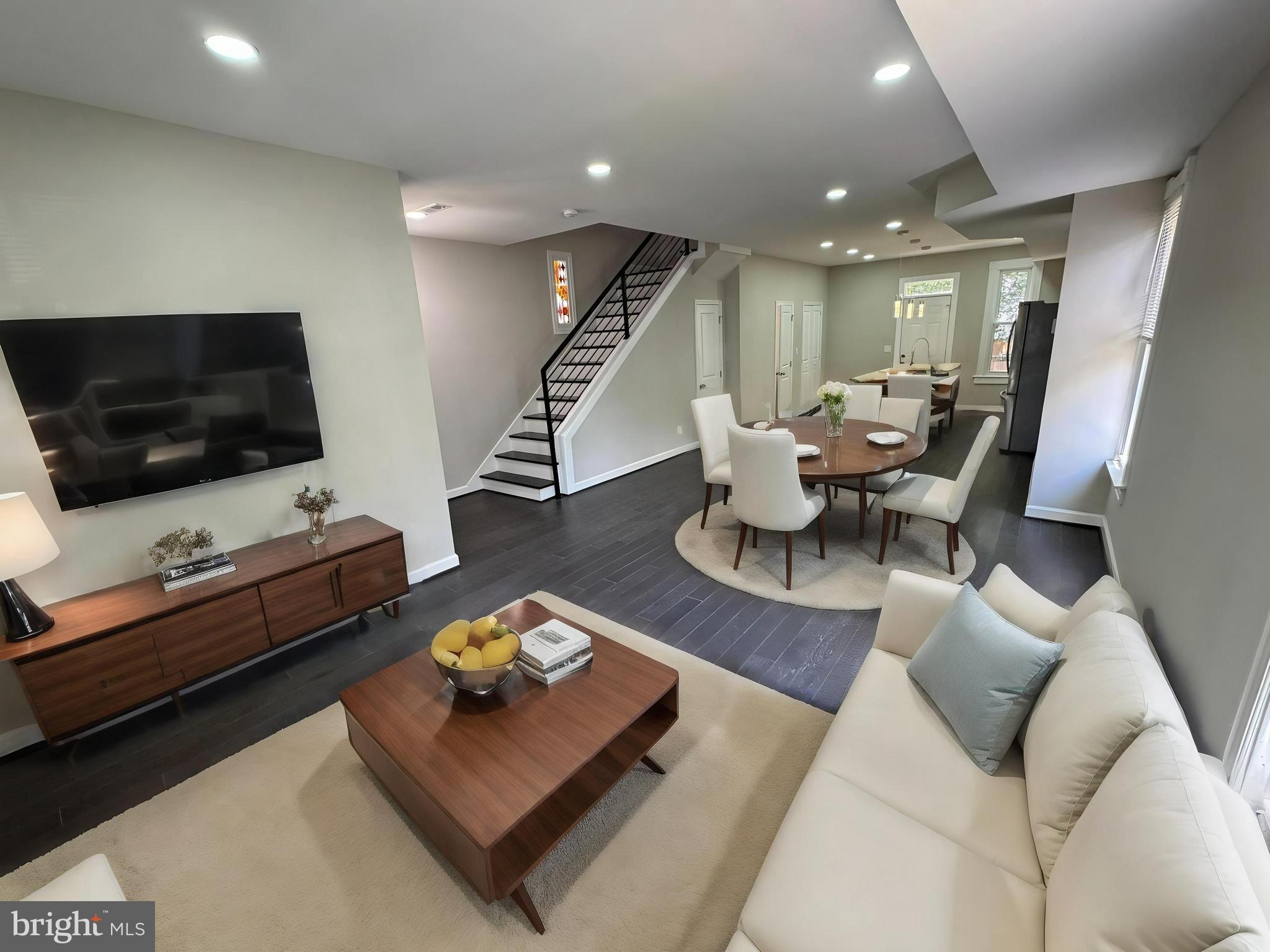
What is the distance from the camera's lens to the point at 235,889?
1.62 meters

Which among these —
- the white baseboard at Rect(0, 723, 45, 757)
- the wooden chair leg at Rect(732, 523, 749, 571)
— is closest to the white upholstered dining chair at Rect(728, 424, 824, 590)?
Answer: the wooden chair leg at Rect(732, 523, 749, 571)

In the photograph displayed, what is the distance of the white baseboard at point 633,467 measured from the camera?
18.2 feet

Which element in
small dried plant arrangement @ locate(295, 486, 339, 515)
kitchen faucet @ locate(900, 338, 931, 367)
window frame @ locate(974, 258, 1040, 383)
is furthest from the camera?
kitchen faucet @ locate(900, 338, 931, 367)

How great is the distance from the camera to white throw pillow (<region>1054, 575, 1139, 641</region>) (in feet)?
4.94

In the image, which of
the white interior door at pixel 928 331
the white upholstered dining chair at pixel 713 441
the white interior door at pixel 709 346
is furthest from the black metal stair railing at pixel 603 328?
the white interior door at pixel 928 331

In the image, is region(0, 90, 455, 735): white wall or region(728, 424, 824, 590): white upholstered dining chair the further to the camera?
region(728, 424, 824, 590): white upholstered dining chair

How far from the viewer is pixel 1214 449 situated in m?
1.80

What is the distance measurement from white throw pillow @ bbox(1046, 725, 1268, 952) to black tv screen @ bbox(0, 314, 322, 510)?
11.3 ft

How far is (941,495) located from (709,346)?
434cm

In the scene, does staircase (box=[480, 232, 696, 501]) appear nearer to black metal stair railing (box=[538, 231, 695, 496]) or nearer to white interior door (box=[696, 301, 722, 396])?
black metal stair railing (box=[538, 231, 695, 496])

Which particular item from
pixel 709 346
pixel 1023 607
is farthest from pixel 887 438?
pixel 709 346

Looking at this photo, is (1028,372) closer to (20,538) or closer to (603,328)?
(603,328)

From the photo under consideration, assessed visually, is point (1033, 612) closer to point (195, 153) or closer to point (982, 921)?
point (982, 921)

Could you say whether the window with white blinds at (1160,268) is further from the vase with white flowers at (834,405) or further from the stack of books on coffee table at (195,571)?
the stack of books on coffee table at (195,571)
